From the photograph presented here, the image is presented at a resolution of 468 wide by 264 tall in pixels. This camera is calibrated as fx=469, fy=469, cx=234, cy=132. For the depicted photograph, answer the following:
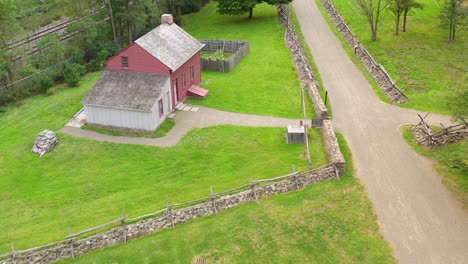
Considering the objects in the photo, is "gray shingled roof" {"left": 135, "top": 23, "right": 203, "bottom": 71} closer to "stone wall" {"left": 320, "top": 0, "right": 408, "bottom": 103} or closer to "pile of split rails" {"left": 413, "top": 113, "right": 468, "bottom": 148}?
"stone wall" {"left": 320, "top": 0, "right": 408, "bottom": 103}

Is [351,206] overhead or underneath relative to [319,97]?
underneath

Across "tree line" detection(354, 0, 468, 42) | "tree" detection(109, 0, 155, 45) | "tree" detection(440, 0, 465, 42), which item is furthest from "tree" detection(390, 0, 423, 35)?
"tree" detection(109, 0, 155, 45)

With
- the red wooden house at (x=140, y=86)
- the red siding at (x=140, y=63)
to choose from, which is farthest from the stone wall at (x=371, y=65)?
the red siding at (x=140, y=63)

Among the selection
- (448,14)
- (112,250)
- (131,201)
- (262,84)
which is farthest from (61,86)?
(448,14)

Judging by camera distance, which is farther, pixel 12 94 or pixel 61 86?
pixel 61 86

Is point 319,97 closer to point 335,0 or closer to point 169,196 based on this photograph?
point 169,196

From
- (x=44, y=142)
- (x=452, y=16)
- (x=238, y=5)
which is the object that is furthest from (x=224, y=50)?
(x=44, y=142)

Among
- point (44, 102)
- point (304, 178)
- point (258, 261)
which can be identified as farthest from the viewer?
point (44, 102)

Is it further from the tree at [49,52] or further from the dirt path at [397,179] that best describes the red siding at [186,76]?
the tree at [49,52]
